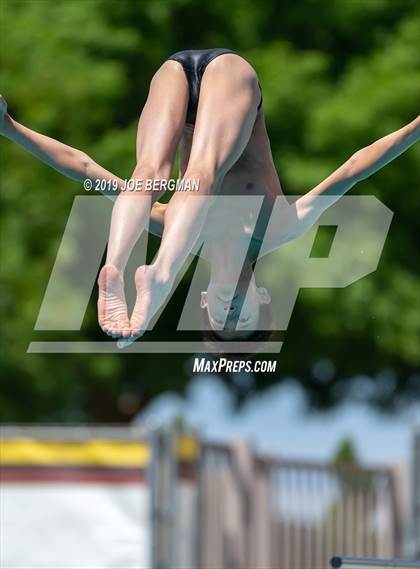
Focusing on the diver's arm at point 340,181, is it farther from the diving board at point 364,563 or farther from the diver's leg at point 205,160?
the diving board at point 364,563

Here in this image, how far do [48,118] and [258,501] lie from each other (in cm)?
476

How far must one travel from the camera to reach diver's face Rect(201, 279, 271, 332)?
6.17 m

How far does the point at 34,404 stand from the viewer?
15.6 metres

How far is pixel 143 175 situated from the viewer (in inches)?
Answer: 227

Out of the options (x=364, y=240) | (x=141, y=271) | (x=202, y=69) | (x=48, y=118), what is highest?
(x=48, y=118)

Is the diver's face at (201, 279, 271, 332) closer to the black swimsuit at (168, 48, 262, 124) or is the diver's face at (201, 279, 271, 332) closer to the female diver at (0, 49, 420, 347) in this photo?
the female diver at (0, 49, 420, 347)

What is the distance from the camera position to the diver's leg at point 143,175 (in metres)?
5.34

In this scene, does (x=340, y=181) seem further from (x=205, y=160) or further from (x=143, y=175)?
(x=143, y=175)

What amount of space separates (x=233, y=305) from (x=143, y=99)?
9155 millimetres

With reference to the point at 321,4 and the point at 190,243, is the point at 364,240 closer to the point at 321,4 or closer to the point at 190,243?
the point at 321,4

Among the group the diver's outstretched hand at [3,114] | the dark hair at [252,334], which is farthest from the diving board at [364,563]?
the diver's outstretched hand at [3,114]

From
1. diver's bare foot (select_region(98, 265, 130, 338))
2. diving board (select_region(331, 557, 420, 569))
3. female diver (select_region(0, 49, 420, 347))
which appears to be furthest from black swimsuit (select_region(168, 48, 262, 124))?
diving board (select_region(331, 557, 420, 569))

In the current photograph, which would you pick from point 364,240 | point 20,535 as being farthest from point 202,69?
point 364,240

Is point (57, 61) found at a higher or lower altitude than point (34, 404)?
higher
